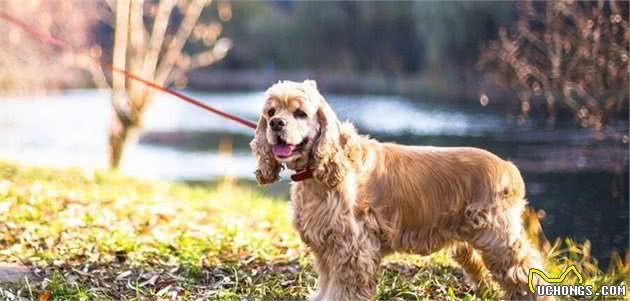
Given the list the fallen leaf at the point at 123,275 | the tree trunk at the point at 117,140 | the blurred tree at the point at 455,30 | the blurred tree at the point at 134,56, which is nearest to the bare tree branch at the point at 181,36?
the blurred tree at the point at 134,56

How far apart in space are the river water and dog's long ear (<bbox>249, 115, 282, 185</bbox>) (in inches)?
20.2

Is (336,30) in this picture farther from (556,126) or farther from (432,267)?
(432,267)

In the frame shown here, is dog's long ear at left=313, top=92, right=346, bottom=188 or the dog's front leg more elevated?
dog's long ear at left=313, top=92, right=346, bottom=188

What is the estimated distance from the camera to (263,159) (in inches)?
182

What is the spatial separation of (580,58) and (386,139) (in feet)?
20.3

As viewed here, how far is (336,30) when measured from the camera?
22.5m

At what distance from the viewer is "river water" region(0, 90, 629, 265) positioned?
9.29 m

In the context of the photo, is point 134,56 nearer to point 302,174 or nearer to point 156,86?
point 156,86

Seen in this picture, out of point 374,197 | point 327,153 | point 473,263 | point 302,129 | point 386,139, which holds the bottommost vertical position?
point 386,139

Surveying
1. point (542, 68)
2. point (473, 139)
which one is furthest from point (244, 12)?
point (542, 68)

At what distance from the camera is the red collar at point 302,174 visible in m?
4.48

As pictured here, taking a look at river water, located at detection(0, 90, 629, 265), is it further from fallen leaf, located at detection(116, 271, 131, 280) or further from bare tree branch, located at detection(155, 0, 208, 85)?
fallen leaf, located at detection(116, 271, 131, 280)

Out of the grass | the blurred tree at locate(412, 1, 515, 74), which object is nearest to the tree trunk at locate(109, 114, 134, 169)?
the grass

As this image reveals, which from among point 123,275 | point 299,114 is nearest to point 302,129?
point 299,114
